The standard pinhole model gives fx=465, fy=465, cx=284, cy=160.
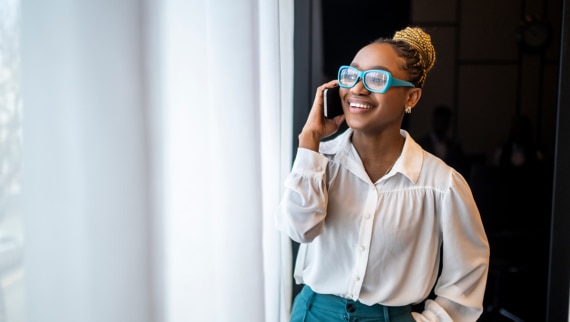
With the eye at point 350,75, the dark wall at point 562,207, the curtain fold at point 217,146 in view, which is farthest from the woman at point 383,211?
the dark wall at point 562,207

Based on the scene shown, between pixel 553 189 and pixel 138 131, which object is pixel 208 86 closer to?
pixel 138 131

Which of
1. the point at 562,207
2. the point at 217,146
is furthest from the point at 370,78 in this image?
the point at 562,207

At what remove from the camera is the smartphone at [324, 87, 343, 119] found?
1027 millimetres

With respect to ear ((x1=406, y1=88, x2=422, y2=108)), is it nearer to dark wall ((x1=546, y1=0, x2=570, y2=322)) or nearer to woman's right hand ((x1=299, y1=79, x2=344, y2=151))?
woman's right hand ((x1=299, y1=79, x2=344, y2=151))

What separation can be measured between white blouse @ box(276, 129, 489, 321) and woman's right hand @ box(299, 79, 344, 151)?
31 millimetres

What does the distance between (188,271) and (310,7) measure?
770mm

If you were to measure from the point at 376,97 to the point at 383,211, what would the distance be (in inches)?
9.4

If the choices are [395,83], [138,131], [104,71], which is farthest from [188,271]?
[395,83]

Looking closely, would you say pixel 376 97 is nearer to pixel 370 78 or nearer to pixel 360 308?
pixel 370 78

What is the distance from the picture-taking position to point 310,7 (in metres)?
1.28

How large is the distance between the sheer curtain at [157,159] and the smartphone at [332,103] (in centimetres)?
20

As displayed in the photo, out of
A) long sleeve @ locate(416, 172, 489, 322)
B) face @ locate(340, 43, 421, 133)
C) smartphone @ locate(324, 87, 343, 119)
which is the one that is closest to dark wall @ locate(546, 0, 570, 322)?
long sleeve @ locate(416, 172, 489, 322)

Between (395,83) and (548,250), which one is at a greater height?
(395,83)

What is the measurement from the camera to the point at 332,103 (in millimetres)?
1032
